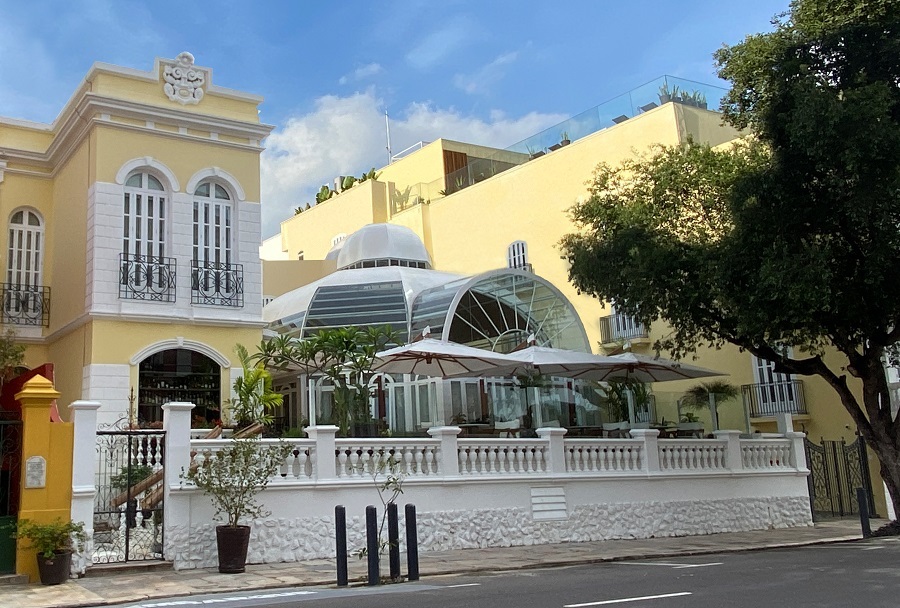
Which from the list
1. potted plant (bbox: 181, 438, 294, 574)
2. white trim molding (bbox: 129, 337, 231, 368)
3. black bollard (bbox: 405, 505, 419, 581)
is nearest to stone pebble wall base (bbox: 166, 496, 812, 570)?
potted plant (bbox: 181, 438, 294, 574)

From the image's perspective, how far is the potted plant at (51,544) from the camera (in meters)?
10.9

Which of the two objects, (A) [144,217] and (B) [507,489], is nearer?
(B) [507,489]

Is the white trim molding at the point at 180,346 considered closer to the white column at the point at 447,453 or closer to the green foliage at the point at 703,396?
the white column at the point at 447,453

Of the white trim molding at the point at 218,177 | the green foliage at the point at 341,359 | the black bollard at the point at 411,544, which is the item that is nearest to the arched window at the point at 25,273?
the white trim molding at the point at 218,177

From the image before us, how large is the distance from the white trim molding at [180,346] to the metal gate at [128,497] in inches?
214

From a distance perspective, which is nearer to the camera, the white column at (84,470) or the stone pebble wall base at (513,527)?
the white column at (84,470)

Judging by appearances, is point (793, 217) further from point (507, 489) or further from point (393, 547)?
point (393, 547)

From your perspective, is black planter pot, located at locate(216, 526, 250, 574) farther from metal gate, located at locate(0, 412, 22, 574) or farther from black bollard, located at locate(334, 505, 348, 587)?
metal gate, located at locate(0, 412, 22, 574)

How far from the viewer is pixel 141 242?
59.4ft

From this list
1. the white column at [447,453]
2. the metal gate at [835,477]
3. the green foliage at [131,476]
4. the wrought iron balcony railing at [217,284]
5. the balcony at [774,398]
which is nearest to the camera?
the green foliage at [131,476]

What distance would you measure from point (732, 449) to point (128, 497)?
459 inches

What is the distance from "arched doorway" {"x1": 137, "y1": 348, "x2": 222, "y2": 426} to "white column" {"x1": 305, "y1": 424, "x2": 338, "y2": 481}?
5180mm

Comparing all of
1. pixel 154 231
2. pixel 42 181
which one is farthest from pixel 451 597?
pixel 42 181

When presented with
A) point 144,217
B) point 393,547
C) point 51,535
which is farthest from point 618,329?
point 51,535
